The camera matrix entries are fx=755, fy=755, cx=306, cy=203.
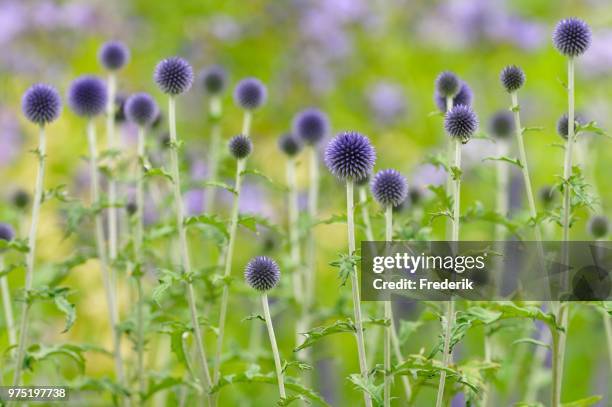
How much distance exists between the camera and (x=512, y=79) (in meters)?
2.17

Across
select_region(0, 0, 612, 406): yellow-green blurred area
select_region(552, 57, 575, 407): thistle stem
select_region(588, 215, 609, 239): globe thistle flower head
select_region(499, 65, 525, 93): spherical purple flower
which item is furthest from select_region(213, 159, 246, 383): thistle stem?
select_region(0, 0, 612, 406): yellow-green blurred area

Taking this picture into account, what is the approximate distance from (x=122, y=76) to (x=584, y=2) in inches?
175

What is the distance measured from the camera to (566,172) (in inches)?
79.4

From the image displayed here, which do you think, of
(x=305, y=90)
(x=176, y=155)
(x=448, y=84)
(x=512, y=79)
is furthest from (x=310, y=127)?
(x=305, y=90)

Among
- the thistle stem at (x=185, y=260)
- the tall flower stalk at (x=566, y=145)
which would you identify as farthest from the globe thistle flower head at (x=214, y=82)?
the tall flower stalk at (x=566, y=145)

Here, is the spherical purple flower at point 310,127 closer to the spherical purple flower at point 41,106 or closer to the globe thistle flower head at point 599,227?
the spherical purple flower at point 41,106

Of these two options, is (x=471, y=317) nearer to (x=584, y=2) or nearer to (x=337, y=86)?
(x=337, y=86)

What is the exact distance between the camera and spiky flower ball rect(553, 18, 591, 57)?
2168 millimetres

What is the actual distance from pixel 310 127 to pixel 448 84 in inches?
32.3

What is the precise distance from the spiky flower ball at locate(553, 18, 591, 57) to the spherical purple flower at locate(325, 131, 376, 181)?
64 centimetres

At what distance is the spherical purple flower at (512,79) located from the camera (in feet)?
7.10

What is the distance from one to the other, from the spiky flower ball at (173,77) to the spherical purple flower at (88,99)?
21.1 inches

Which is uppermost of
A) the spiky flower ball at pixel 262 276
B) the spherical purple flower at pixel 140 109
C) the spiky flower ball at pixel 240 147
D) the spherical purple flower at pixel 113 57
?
the spherical purple flower at pixel 113 57

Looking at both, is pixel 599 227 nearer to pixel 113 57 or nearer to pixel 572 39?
pixel 572 39
